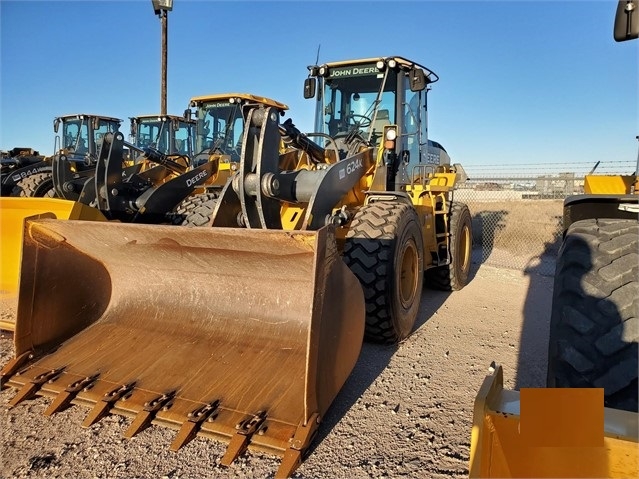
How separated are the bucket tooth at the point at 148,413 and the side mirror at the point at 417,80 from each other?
4.25m

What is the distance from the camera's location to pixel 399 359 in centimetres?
396

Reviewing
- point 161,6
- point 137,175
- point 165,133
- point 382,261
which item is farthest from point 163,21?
point 382,261

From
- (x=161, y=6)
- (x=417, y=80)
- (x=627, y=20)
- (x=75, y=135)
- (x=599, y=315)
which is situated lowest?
(x=599, y=315)

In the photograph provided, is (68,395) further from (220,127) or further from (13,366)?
(220,127)

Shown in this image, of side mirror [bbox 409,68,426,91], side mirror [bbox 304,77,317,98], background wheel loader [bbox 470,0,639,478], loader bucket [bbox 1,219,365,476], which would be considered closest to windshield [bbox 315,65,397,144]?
side mirror [bbox 304,77,317,98]

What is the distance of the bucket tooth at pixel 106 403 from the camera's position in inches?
107

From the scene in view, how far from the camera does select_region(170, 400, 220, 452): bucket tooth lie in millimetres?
2518

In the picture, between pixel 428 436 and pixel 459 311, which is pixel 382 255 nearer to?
pixel 428 436

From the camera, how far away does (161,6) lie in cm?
1602

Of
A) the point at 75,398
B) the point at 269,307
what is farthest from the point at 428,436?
the point at 75,398

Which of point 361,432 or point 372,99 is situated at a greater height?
point 372,99

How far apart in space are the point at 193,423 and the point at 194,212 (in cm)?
298

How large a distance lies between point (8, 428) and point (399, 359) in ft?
9.45

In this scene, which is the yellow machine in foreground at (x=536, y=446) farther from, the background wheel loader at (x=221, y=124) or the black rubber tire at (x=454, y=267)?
the background wheel loader at (x=221, y=124)
